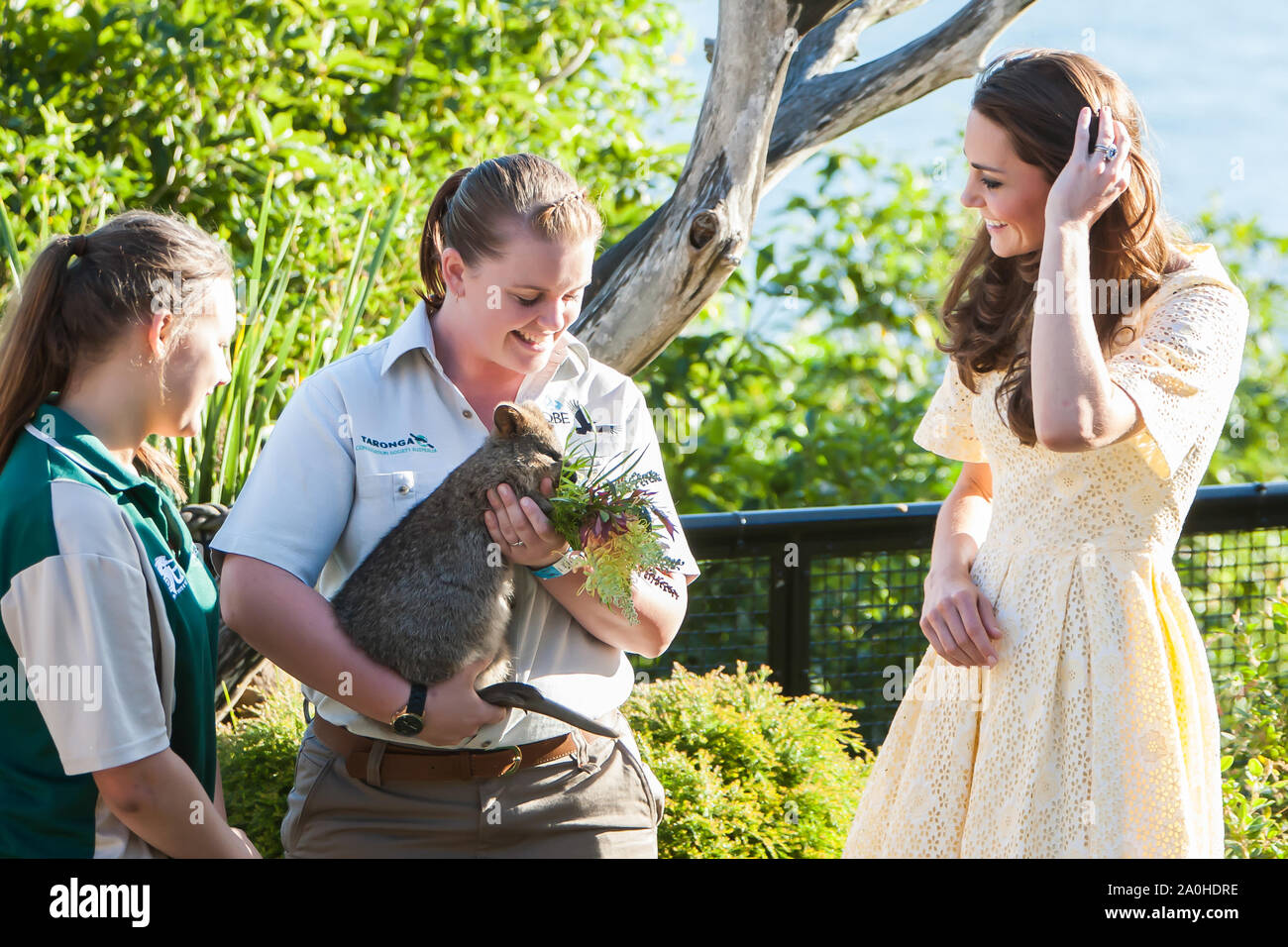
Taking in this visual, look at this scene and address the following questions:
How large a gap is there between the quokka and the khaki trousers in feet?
0.75

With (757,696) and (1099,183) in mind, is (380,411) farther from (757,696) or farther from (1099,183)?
(757,696)

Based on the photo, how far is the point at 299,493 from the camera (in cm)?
244

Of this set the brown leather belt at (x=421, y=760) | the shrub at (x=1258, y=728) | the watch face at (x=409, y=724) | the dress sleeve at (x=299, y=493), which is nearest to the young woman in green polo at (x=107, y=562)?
the dress sleeve at (x=299, y=493)

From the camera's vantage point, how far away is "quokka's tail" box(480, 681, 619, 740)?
7.90ft

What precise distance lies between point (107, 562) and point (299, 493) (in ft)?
1.38

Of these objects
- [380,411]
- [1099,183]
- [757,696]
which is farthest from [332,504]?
[757,696]

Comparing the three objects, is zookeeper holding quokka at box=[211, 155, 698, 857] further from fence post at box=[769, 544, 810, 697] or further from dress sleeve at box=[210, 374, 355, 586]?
fence post at box=[769, 544, 810, 697]

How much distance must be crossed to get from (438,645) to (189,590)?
0.53m

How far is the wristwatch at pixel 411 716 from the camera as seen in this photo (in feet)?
7.95

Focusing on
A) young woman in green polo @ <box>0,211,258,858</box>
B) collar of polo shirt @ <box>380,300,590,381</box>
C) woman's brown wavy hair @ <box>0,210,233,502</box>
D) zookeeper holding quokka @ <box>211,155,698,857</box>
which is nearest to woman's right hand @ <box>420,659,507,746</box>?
zookeeper holding quokka @ <box>211,155,698,857</box>

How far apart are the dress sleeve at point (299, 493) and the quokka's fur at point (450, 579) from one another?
130 millimetres

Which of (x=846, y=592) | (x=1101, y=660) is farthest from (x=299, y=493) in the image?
(x=846, y=592)

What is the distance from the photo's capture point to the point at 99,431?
2.35 metres

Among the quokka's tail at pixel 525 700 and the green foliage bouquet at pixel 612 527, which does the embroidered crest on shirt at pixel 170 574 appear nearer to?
the quokka's tail at pixel 525 700
